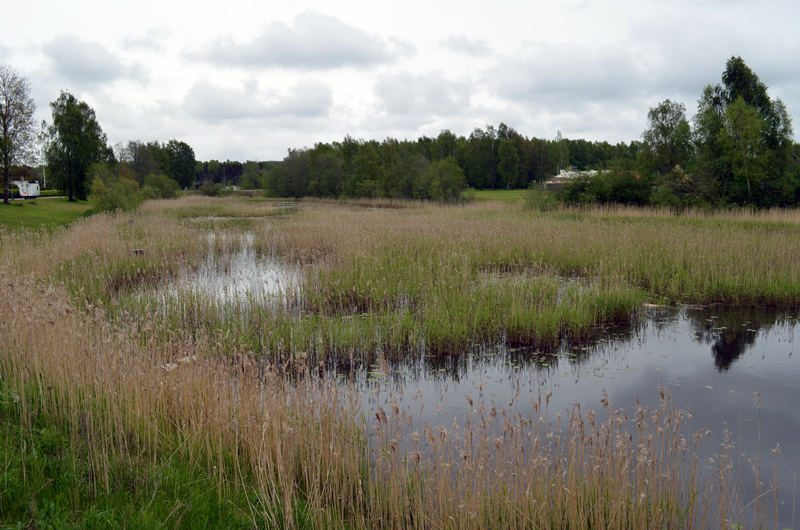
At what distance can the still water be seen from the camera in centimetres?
514

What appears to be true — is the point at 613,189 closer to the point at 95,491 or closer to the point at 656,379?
the point at 656,379

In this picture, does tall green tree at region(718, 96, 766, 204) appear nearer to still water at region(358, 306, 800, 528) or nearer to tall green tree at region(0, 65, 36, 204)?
still water at region(358, 306, 800, 528)

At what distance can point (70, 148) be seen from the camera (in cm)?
4747

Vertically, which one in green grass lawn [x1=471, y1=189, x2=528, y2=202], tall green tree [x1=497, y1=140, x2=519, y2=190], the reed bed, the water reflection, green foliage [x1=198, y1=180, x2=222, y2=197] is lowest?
the reed bed

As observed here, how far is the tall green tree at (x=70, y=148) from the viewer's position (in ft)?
155

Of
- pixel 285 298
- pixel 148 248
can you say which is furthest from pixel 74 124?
pixel 285 298

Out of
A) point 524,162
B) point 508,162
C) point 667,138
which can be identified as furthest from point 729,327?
point 524,162

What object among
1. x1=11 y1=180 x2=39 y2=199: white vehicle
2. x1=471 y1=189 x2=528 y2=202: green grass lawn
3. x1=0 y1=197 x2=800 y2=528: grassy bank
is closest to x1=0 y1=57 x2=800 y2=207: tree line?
x1=471 y1=189 x2=528 y2=202: green grass lawn

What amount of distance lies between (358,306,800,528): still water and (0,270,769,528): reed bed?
54 cm

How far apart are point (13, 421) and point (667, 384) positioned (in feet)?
22.7

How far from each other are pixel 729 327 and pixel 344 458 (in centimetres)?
811

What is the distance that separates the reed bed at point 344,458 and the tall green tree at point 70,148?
50958mm

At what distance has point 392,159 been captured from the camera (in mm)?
56938

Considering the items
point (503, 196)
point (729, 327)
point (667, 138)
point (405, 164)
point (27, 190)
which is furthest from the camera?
point (503, 196)
